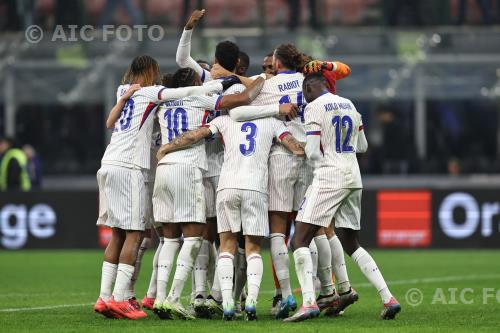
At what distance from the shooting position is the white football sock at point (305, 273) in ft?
34.0

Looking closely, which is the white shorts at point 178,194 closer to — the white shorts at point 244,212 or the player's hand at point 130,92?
the white shorts at point 244,212

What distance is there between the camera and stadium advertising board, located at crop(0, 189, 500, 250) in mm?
20734

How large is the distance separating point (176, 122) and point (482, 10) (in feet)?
53.9

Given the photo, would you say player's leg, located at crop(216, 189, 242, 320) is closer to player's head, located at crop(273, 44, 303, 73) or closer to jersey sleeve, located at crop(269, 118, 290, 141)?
jersey sleeve, located at crop(269, 118, 290, 141)

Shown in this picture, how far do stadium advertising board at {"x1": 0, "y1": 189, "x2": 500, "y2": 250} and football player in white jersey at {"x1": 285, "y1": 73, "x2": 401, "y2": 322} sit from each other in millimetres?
10339

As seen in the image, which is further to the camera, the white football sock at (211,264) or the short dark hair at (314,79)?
the white football sock at (211,264)

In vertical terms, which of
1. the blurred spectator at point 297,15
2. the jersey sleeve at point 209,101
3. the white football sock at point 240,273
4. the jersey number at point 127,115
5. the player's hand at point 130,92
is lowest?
the white football sock at point 240,273

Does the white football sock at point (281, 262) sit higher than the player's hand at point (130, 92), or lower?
lower

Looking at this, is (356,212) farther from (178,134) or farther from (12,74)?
(12,74)

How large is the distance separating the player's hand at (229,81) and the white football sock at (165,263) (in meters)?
1.44

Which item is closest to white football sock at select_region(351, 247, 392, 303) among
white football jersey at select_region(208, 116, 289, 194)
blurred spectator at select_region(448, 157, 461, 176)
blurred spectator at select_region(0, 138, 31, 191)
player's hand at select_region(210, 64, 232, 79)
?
white football jersey at select_region(208, 116, 289, 194)

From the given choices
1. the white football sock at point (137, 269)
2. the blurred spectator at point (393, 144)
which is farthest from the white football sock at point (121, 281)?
the blurred spectator at point (393, 144)

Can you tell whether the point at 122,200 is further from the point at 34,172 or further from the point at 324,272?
the point at 34,172

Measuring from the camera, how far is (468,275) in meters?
16.0
